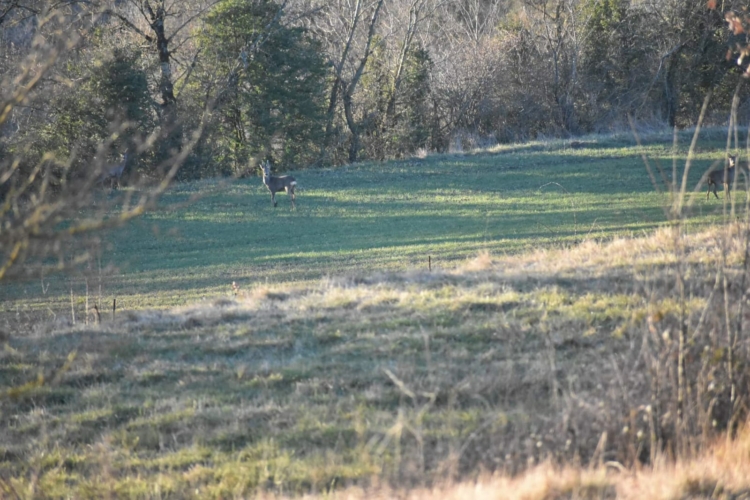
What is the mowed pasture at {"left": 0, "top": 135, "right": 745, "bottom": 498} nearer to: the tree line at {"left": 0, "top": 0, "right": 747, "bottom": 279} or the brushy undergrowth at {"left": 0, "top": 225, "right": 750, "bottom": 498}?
the brushy undergrowth at {"left": 0, "top": 225, "right": 750, "bottom": 498}

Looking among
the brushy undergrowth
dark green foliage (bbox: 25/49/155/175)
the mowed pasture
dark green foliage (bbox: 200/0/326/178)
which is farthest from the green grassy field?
dark green foliage (bbox: 200/0/326/178)

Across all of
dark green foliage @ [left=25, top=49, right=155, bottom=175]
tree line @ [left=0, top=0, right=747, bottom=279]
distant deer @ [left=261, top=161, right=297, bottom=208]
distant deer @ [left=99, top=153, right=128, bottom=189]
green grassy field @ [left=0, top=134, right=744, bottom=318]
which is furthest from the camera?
tree line @ [left=0, top=0, right=747, bottom=279]

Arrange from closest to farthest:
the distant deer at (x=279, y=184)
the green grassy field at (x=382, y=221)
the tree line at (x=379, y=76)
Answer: the green grassy field at (x=382, y=221) < the distant deer at (x=279, y=184) < the tree line at (x=379, y=76)

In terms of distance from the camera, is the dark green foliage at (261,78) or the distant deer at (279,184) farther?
the dark green foliage at (261,78)

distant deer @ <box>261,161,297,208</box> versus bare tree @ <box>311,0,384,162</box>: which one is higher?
bare tree @ <box>311,0,384,162</box>

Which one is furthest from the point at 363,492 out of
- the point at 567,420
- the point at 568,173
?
the point at 568,173

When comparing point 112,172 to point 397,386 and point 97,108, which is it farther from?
point 97,108

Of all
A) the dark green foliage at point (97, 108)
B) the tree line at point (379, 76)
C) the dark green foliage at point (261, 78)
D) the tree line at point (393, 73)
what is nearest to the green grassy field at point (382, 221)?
the dark green foliage at point (97, 108)

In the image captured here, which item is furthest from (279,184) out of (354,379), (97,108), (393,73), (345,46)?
(354,379)

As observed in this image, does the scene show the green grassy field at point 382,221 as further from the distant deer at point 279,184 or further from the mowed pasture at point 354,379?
the mowed pasture at point 354,379

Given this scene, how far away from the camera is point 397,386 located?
21.5 ft

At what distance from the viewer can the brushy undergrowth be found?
505cm

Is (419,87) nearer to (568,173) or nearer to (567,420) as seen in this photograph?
(568,173)

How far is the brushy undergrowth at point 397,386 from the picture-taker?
505 centimetres
